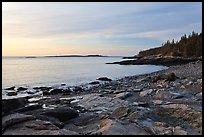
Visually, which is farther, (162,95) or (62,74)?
(62,74)

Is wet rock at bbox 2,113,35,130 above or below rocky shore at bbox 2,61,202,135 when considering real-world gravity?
above

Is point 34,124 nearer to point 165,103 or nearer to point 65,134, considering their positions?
point 65,134

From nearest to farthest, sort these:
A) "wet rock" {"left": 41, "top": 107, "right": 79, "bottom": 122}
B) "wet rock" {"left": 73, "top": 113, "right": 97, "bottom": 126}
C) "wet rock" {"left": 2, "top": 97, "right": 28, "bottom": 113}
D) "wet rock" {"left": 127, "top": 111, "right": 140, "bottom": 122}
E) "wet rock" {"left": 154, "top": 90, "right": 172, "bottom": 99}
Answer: "wet rock" {"left": 127, "top": 111, "right": 140, "bottom": 122} → "wet rock" {"left": 73, "top": 113, "right": 97, "bottom": 126} → "wet rock" {"left": 41, "top": 107, "right": 79, "bottom": 122} → "wet rock" {"left": 2, "top": 97, "right": 28, "bottom": 113} → "wet rock" {"left": 154, "top": 90, "right": 172, "bottom": 99}

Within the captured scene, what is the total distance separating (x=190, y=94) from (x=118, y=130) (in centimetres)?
687

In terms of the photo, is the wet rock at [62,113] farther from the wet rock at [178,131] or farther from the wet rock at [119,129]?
the wet rock at [178,131]

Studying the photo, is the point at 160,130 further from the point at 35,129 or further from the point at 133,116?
the point at 35,129

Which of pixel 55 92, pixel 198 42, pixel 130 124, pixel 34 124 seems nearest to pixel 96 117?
pixel 130 124

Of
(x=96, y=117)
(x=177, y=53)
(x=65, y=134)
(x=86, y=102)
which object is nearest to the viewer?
(x=65, y=134)

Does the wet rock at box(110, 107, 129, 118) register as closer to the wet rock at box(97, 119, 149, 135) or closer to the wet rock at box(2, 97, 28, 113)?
the wet rock at box(97, 119, 149, 135)

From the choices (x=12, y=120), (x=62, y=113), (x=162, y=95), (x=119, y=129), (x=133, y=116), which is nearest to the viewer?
(x=119, y=129)

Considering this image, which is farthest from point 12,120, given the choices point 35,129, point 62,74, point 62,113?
point 62,74

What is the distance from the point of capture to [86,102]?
1422 centimetres

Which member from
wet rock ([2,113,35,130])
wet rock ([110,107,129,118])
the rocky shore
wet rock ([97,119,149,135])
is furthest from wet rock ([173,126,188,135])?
wet rock ([2,113,35,130])

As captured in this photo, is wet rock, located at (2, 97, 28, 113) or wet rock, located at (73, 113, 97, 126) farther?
wet rock, located at (2, 97, 28, 113)
